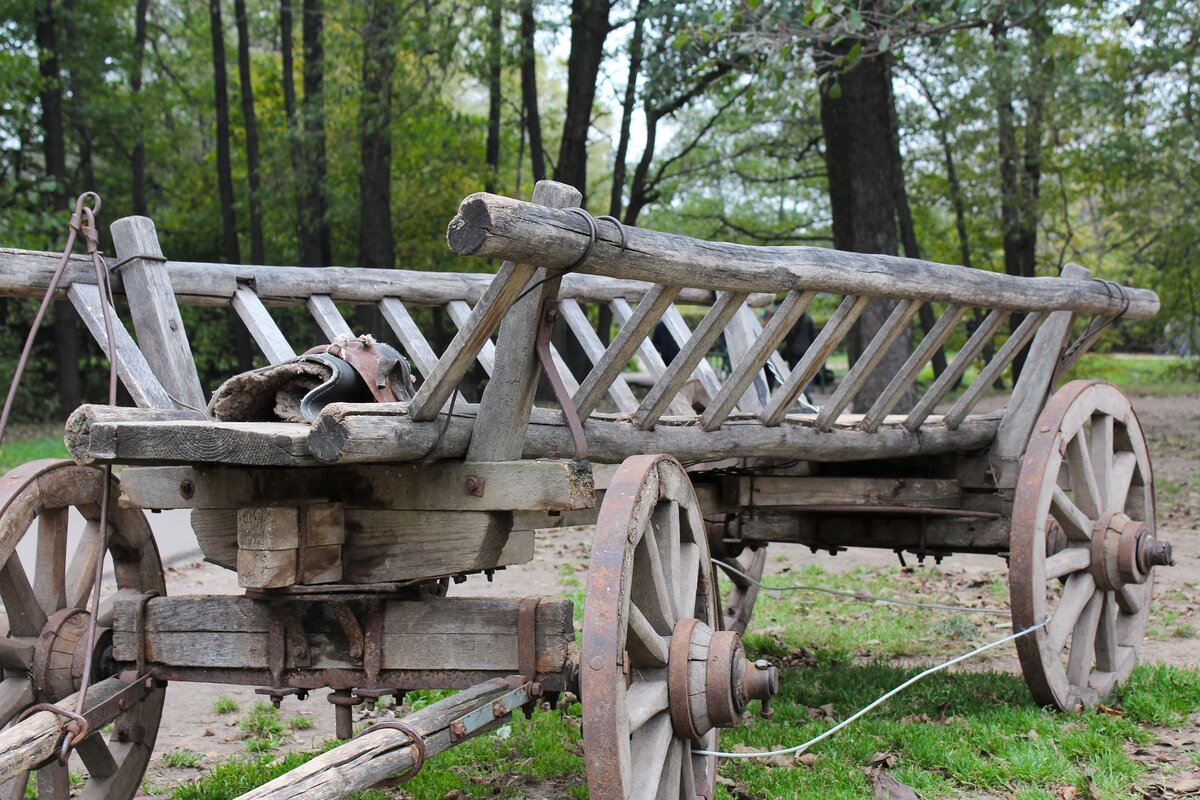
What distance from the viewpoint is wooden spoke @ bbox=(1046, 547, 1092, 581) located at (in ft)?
14.7

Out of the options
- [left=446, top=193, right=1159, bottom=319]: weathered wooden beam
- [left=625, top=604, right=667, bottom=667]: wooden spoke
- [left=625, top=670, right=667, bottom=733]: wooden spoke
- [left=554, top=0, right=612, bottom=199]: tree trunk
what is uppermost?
[left=554, top=0, right=612, bottom=199]: tree trunk

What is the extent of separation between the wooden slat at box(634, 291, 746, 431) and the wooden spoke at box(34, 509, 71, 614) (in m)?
1.78

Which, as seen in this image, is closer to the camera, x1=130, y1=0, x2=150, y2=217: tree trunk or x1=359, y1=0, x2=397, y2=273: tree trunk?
x1=359, y1=0, x2=397, y2=273: tree trunk

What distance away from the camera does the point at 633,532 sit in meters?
2.80

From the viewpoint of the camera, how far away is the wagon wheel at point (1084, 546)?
428 centimetres

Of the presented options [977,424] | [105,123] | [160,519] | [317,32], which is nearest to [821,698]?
[977,424]

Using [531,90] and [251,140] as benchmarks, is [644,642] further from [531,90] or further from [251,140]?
[251,140]

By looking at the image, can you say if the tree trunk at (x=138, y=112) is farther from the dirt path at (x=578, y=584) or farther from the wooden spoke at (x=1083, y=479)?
the wooden spoke at (x=1083, y=479)

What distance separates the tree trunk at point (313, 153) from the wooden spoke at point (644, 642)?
15230 mm

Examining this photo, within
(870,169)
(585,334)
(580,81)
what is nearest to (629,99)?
(580,81)

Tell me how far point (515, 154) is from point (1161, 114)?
12.4 meters

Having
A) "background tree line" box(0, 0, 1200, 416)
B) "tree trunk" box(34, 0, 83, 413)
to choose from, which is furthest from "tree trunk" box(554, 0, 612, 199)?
"tree trunk" box(34, 0, 83, 413)

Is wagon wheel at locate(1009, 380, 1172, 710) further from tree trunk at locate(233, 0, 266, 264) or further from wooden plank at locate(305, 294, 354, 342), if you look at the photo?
tree trunk at locate(233, 0, 266, 264)

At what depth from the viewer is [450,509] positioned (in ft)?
9.84
